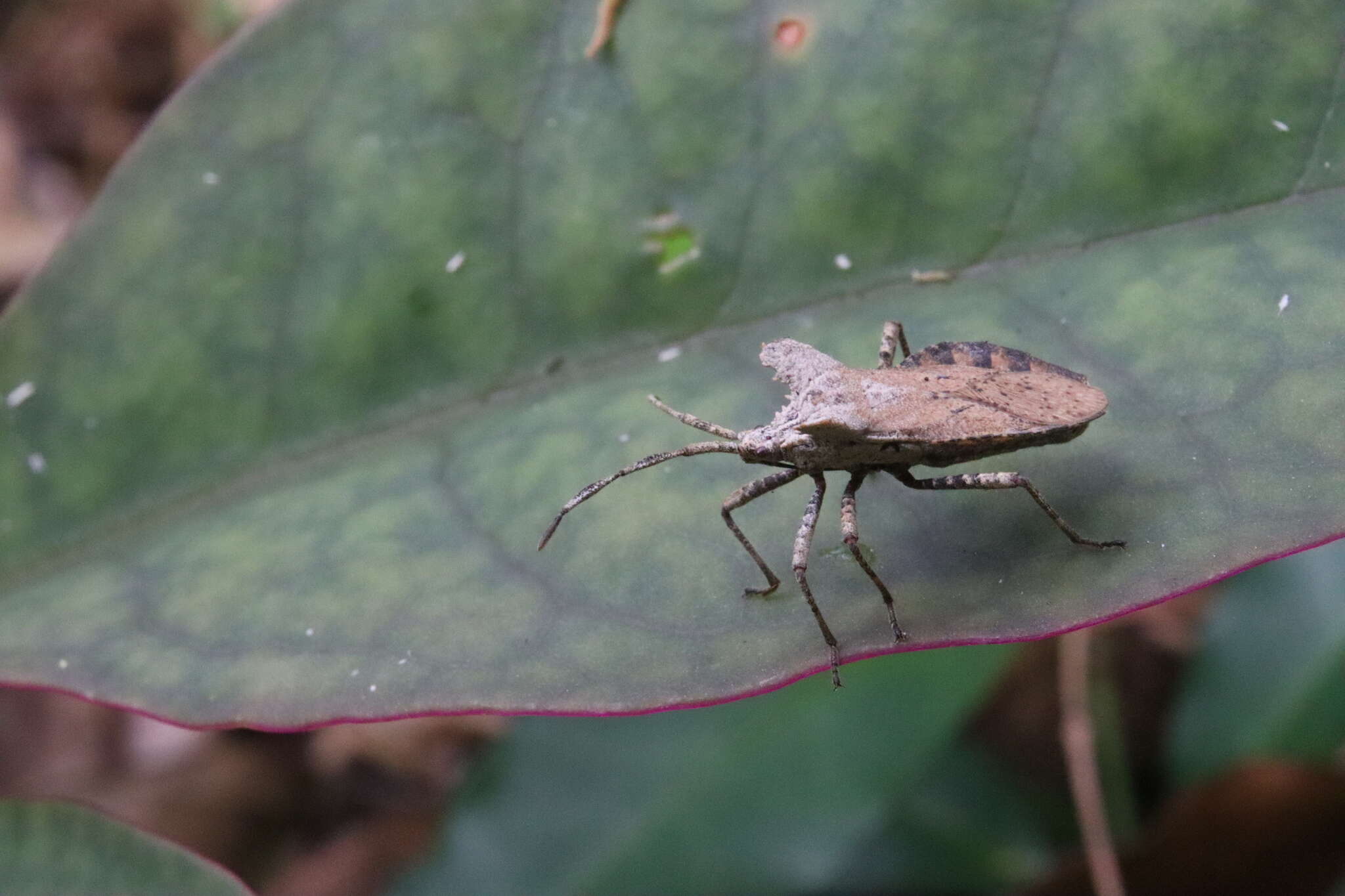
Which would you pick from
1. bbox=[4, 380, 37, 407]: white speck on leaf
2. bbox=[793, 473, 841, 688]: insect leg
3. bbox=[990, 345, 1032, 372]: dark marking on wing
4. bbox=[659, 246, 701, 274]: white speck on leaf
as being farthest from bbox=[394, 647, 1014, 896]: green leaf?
bbox=[4, 380, 37, 407]: white speck on leaf

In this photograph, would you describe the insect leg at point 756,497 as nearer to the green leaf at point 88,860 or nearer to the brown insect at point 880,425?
the brown insect at point 880,425

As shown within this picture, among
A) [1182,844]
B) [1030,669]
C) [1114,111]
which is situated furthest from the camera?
[1030,669]

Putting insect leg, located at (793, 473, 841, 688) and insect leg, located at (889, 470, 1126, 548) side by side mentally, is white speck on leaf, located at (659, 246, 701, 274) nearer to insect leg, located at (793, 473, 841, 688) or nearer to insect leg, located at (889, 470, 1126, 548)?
insect leg, located at (793, 473, 841, 688)

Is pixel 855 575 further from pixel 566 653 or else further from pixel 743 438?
pixel 566 653

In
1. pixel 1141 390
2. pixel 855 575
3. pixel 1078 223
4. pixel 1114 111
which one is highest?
pixel 1114 111

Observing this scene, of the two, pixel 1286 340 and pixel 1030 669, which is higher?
pixel 1286 340

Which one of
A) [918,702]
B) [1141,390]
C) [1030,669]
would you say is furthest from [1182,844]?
[1141,390]

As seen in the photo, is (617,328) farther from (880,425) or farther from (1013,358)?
(1013,358)
